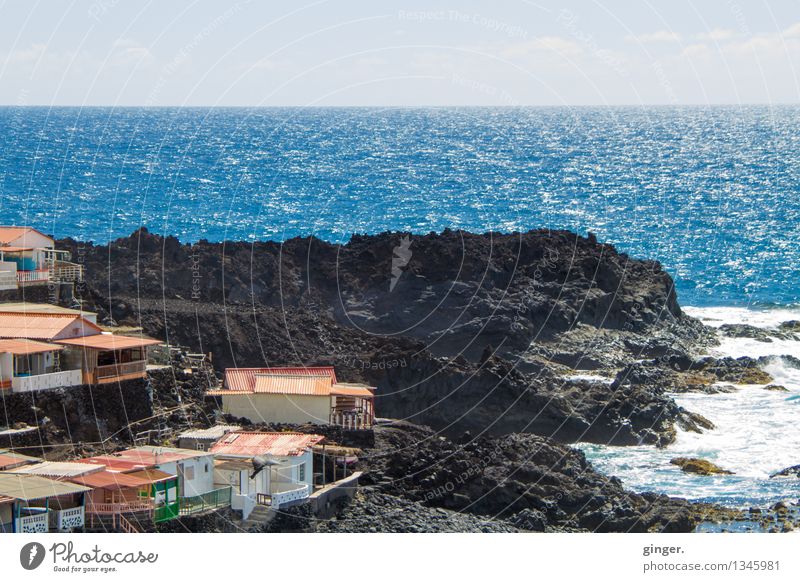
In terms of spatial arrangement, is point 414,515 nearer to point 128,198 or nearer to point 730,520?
point 730,520

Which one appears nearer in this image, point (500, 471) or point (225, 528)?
point (225, 528)

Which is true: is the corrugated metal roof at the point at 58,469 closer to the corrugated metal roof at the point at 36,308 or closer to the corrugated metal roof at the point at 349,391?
the corrugated metal roof at the point at 36,308

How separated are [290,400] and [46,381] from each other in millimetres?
9856

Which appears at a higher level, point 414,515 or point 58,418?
point 58,418

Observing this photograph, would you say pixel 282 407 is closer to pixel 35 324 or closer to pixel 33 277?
→ pixel 35 324

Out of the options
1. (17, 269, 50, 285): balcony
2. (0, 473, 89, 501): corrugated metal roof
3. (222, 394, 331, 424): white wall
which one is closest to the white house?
(0, 473, 89, 501): corrugated metal roof

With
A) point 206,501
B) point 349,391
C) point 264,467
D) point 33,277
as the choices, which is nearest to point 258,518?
point 264,467

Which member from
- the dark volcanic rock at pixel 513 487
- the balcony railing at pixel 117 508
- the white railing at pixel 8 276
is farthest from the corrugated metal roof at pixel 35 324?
the dark volcanic rock at pixel 513 487

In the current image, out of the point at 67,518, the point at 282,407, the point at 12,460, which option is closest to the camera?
the point at 67,518

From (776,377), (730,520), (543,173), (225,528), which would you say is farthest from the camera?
(543,173)

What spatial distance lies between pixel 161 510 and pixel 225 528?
1945 mm

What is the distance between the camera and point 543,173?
194 meters

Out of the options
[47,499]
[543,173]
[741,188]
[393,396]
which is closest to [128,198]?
[543,173]

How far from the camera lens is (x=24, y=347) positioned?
133ft
